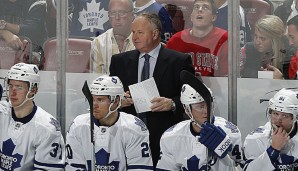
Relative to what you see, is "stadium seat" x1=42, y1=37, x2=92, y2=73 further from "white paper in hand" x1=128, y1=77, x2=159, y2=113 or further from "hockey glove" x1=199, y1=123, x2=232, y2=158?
"hockey glove" x1=199, y1=123, x2=232, y2=158

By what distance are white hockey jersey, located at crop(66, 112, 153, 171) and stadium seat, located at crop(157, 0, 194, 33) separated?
0.74 metres

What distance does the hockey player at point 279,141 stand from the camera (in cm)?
533

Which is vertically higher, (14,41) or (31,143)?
(14,41)

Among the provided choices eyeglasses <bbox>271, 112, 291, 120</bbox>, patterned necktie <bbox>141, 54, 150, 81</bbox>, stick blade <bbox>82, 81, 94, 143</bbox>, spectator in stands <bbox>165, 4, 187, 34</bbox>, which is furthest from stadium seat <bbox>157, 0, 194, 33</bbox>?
eyeglasses <bbox>271, 112, 291, 120</bbox>

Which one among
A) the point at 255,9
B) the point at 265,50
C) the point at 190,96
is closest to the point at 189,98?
the point at 190,96

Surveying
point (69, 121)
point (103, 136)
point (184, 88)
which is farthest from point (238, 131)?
point (69, 121)

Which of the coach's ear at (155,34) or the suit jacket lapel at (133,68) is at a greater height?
the coach's ear at (155,34)

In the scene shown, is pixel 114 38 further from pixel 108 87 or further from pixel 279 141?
pixel 279 141

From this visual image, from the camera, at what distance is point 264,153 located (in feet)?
17.6

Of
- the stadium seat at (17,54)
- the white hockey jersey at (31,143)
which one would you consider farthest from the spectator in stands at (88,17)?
the white hockey jersey at (31,143)

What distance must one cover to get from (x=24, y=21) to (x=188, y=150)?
60.7 inches

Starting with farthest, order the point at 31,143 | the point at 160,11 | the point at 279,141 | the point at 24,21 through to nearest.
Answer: the point at 24,21
the point at 160,11
the point at 31,143
the point at 279,141

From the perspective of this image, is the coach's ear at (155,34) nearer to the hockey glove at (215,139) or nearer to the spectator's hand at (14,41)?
the hockey glove at (215,139)

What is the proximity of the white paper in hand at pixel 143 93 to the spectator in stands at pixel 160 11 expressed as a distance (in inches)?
16.4
